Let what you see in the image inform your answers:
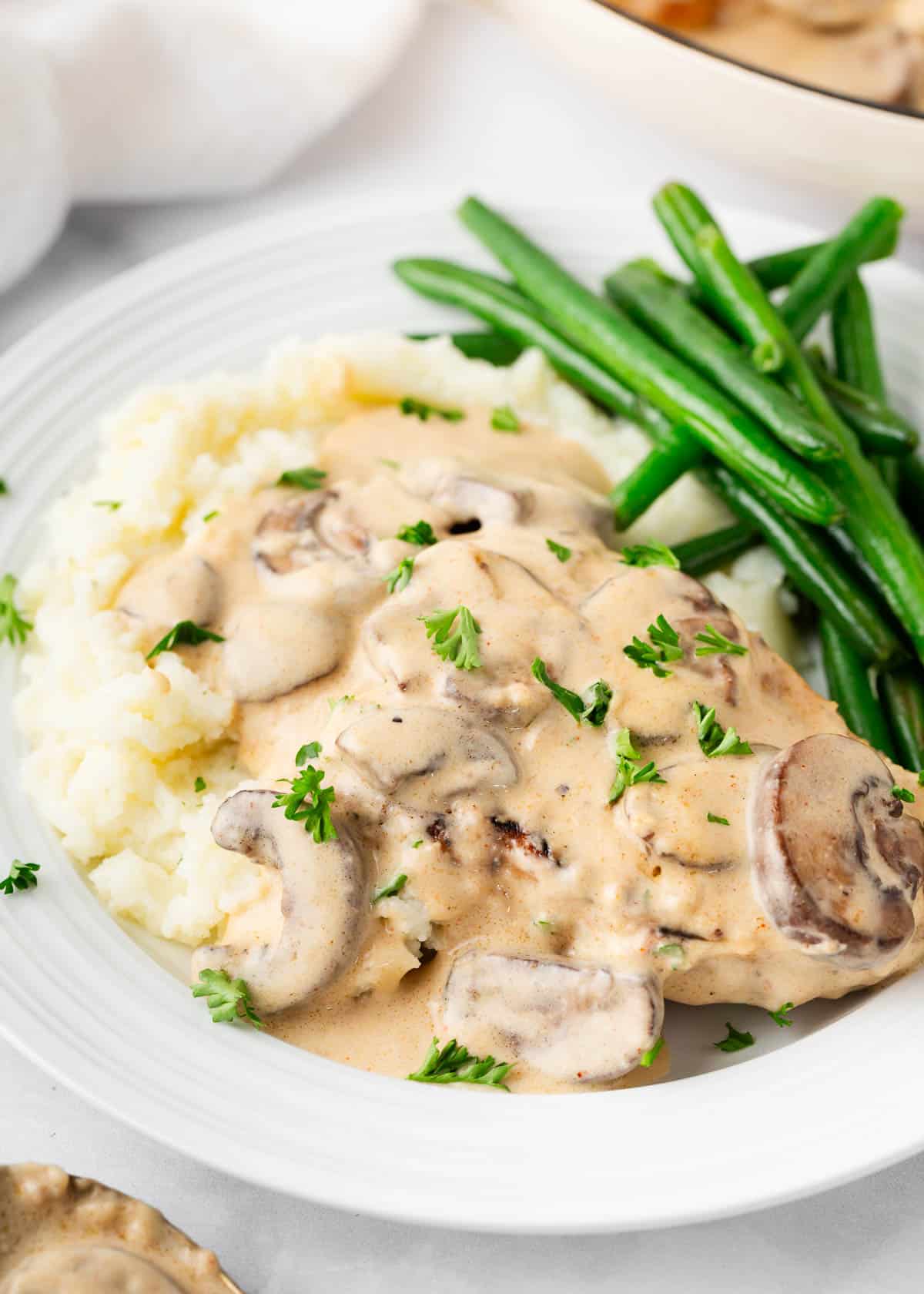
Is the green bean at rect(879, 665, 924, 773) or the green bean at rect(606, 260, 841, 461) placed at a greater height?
the green bean at rect(606, 260, 841, 461)

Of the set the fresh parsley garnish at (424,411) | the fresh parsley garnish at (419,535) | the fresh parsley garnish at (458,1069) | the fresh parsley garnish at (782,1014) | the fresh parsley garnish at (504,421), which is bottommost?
the fresh parsley garnish at (458,1069)

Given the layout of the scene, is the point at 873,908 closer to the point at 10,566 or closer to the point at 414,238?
the point at 10,566

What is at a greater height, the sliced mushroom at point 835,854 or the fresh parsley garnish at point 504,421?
the sliced mushroom at point 835,854

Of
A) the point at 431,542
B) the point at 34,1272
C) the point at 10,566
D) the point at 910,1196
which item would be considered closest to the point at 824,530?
the point at 431,542

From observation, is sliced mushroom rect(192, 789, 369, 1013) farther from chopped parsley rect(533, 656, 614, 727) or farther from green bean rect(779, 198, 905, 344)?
green bean rect(779, 198, 905, 344)

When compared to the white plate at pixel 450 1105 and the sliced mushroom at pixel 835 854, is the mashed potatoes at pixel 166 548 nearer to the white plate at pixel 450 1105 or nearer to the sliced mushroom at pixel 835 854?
the white plate at pixel 450 1105

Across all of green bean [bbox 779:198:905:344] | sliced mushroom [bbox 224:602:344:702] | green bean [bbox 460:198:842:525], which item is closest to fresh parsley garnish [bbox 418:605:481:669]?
sliced mushroom [bbox 224:602:344:702]

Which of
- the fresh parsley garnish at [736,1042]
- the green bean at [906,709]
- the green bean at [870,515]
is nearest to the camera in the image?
the fresh parsley garnish at [736,1042]

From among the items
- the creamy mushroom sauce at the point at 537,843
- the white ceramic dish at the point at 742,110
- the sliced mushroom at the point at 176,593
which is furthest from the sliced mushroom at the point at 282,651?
the white ceramic dish at the point at 742,110
